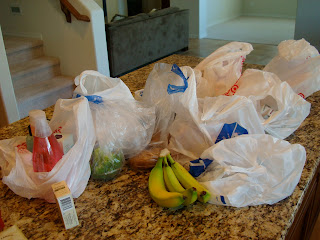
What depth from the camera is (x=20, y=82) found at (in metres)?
3.40

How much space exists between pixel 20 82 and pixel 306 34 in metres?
4.35

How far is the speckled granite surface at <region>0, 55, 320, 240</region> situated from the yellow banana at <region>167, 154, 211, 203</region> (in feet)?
0.12

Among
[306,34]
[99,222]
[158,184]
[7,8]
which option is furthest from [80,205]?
[306,34]

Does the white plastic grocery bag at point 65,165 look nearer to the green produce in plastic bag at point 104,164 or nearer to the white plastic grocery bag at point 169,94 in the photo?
the green produce in plastic bag at point 104,164

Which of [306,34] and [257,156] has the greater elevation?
[257,156]

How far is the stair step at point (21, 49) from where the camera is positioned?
3.57m

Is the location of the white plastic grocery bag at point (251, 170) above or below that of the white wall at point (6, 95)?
above

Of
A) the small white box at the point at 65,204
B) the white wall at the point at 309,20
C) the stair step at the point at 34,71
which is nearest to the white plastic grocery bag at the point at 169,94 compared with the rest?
the small white box at the point at 65,204

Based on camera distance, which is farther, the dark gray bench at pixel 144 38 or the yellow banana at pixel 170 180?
the dark gray bench at pixel 144 38

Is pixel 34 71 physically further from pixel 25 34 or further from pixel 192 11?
pixel 192 11

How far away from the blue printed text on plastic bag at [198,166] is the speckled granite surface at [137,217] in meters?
0.09

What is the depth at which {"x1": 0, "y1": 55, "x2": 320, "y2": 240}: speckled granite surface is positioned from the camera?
69 cm

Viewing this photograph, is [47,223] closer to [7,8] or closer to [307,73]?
[307,73]

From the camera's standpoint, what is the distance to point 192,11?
21.8ft
